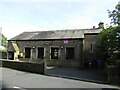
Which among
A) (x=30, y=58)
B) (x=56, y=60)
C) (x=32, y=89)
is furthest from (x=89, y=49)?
(x=32, y=89)

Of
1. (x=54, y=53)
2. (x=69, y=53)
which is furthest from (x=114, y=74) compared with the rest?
(x=54, y=53)

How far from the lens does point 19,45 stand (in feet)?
59.7

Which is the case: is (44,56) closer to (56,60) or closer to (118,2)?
(56,60)

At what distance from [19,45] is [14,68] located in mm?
6443

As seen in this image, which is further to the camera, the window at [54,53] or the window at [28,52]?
the window at [28,52]

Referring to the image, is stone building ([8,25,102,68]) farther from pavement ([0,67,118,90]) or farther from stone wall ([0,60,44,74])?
pavement ([0,67,118,90])

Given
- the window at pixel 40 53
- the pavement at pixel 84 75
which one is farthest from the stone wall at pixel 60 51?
the pavement at pixel 84 75

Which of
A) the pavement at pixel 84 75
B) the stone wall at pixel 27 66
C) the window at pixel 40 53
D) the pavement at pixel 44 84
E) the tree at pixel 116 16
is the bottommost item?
the pavement at pixel 84 75

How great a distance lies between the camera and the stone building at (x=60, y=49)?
1496cm

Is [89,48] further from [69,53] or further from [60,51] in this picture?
[60,51]

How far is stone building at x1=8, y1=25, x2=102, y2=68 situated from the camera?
49.1 feet

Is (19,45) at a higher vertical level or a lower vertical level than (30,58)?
higher

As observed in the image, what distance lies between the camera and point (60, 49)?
15.7m

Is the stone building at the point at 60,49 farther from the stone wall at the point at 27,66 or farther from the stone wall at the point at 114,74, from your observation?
the stone wall at the point at 114,74
